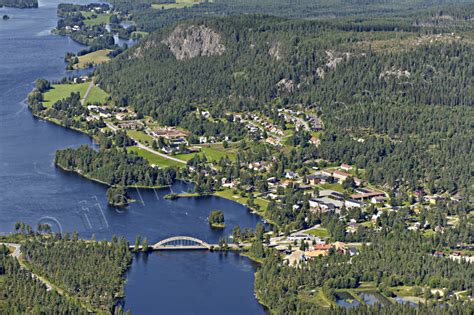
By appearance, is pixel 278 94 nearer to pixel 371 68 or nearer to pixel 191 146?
pixel 371 68

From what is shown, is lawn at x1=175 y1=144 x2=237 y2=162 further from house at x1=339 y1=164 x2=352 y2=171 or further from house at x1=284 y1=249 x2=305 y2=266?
house at x1=284 y1=249 x2=305 y2=266

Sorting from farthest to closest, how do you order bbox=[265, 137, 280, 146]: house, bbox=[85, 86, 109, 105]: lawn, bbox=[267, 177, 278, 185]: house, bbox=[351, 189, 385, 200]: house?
bbox=[85, 86, 109, 105]: lawn < bbox=[265, 137, 280, 146]: house < bbox=[267, 177, 278, 185]: house < bbox=[351, 189, 385, 200]: house

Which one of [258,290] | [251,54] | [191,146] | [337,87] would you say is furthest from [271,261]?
[251,54]

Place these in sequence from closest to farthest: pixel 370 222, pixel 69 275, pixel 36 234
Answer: pixel 69 275 → pixel 36 234 → pixel 370 222

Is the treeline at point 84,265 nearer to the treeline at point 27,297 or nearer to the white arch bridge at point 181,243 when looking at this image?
the treeline at point 27,297

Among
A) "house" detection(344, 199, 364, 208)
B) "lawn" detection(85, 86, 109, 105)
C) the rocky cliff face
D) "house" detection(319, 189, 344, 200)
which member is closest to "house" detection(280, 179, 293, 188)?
"house" detection(319, 189, 344, 200)

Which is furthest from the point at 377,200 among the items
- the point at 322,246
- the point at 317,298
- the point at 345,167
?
the point at 317,298

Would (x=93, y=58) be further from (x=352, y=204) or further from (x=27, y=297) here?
Answer: (x=27, y=297)
